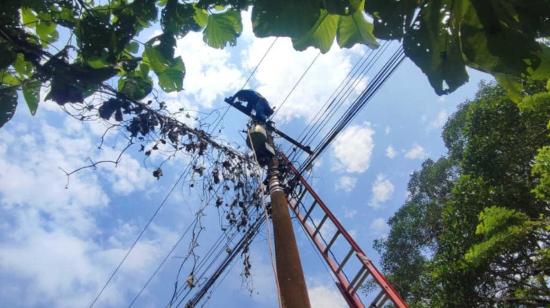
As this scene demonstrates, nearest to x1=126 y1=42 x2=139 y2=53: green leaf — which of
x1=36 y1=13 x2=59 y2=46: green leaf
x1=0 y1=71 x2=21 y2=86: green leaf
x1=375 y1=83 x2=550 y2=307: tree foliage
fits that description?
x1=36 y1=13 x2=59 y2=46: green leaf

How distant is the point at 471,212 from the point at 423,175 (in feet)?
27.3

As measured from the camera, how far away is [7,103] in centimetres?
181

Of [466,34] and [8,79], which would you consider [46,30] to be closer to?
[8,79]

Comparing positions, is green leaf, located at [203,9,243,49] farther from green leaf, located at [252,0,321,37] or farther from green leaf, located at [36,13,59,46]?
green leaf, located at [36,13,59,46]

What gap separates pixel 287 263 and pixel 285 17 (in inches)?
114

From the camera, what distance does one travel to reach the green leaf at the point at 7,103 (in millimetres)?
1775

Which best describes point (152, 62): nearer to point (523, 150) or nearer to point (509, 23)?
point (509, 23)

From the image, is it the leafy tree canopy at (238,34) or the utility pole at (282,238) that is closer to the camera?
the leafy tree canopy at (238,34)

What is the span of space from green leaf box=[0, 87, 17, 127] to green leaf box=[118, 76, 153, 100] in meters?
0.56

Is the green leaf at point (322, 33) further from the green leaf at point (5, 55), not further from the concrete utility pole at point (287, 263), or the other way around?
the concrete utility pole at point (287, 263)

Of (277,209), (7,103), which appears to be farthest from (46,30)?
(277,209)

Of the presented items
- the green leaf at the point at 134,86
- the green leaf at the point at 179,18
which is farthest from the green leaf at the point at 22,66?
the green leaf at the point at 179,18

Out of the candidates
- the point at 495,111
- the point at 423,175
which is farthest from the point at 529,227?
the point at 423,175

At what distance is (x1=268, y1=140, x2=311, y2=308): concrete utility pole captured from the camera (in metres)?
3.18
